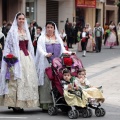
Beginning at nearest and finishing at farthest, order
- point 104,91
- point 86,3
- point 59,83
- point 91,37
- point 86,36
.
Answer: point 59,83
point 104,91
point 86,36
point 91,37
point 86,3

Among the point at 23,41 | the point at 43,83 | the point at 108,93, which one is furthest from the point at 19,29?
the point at 108,93

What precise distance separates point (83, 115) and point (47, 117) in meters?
0.64

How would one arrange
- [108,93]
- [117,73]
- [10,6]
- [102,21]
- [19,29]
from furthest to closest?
1. [102,21]
2. [10,6]
3. [117,73]
4. [108,93]
5. [19,29]

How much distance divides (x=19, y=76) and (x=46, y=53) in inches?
25.2

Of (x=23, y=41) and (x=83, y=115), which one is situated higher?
(x=23, y=41)

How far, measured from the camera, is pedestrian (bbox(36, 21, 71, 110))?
31.0 ft

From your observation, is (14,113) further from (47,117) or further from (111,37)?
(111,37)

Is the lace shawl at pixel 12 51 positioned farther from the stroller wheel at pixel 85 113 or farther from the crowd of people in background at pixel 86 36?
the crowd of people in background at pixel 86 36

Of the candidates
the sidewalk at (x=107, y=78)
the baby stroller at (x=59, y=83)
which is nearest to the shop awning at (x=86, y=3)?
the sidewalk at (x=107, y=78)

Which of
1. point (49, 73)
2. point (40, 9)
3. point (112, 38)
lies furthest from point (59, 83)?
point (40, 9)

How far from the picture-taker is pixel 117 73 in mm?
16688

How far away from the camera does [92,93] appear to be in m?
9.05

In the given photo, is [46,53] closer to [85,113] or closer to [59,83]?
[59,83]

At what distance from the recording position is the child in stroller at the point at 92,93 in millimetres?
9016
